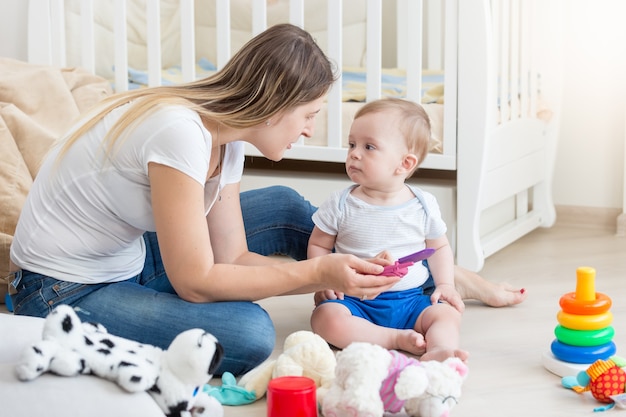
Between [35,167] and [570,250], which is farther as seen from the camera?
[570,250]

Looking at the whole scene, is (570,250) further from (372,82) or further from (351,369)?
(351,369)

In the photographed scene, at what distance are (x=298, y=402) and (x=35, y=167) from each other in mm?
1163

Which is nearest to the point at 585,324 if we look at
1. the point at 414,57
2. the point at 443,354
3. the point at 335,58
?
the point at 443,354

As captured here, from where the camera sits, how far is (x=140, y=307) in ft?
5.03

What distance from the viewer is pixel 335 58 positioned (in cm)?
230

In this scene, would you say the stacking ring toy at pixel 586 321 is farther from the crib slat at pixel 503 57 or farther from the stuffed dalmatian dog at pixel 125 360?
the crib slat at pixel 503 57

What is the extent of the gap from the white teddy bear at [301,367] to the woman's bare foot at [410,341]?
227 mm

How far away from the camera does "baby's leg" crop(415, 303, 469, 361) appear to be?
1.55 m

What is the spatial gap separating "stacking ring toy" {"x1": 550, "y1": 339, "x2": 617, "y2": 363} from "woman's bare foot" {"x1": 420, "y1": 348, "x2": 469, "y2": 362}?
0.58 feet

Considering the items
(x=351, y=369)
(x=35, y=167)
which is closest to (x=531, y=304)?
(x=351, y=369)

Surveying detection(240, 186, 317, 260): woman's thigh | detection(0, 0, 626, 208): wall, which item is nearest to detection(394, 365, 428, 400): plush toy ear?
detection(240, 186, 317, 260): woman's thigh

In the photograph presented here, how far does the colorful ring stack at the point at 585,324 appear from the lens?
1520 millimetres

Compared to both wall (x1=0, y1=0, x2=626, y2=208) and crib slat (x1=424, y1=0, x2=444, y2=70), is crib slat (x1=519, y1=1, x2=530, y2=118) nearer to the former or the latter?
wall (x1=0, y1=0, x2=626, y2=208)

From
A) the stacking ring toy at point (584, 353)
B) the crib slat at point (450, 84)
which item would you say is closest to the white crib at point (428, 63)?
the crib slat at point (450, 84)
